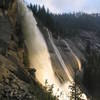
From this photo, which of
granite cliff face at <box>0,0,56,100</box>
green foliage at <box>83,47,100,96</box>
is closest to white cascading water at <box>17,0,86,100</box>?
granite cliff face at <box>0,0,56,100</box>

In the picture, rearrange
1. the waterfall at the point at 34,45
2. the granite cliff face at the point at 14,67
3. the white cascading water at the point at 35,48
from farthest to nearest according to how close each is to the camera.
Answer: the waterfall at the point at 34,45 → the white cascading water at the point at 35,48 → the granite cliff face at the point at 14,67

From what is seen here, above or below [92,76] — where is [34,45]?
above

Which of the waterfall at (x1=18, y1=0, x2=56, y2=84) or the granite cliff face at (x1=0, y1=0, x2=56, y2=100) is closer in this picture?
the granite cliff face at (x1=0, y1=0, x2=56, y2=100)

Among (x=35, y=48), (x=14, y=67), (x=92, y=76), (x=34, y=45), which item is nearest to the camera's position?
(x=14, y=67)

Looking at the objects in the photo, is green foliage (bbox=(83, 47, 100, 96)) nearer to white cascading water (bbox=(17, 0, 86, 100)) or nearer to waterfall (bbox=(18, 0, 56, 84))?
white cascading water (bbox=(17, 0, 86, 100))

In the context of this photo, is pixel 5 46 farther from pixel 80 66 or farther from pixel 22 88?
pixel 80 66

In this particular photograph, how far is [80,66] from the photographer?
9300 centimetres

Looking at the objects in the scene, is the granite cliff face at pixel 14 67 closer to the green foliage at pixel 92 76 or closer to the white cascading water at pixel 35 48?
the white cascading water at pixel 35 48

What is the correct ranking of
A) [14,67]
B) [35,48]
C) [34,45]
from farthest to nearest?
[35,48] → [34,45] → [14,67]

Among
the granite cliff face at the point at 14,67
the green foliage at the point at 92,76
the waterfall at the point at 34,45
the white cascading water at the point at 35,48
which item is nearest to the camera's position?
the granite cliff face at the point at 14,67

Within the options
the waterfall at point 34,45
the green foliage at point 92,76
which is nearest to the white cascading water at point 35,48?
the waterfall at point 34,45

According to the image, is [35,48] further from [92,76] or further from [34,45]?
[92,76]

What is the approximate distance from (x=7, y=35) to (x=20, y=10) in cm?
1222

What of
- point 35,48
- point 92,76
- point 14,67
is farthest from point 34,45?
point 92,76
